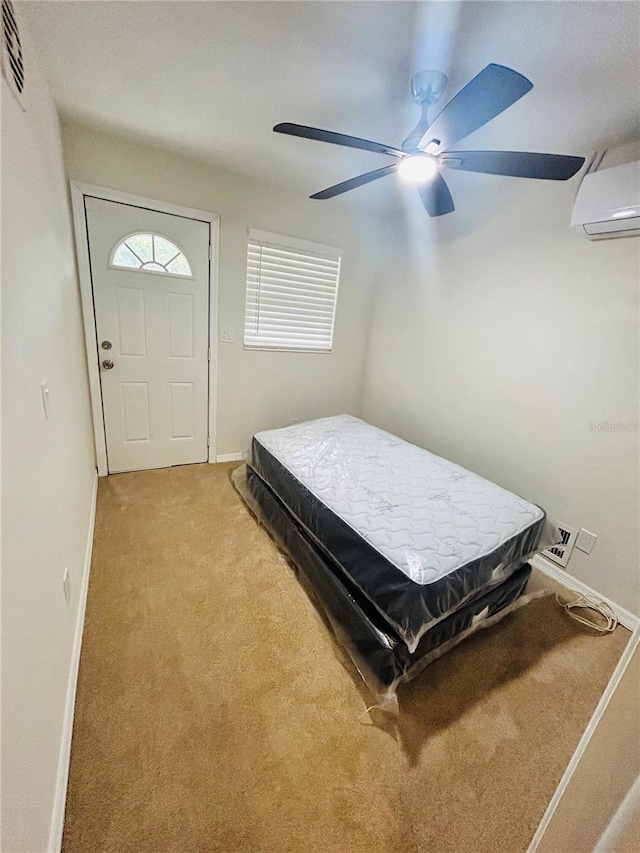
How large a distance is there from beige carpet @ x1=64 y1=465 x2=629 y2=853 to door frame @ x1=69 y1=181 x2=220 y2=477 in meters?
1.17

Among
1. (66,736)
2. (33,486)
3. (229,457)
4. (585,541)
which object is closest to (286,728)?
(66,736)

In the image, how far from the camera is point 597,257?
6.02ft

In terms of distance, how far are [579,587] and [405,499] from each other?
129 cm

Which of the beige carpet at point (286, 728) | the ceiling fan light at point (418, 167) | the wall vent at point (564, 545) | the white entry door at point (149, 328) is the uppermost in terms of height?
the ceiling fan light at point (418, 167)

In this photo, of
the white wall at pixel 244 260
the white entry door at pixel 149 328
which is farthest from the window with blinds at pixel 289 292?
the white entry door at pixel 149 328

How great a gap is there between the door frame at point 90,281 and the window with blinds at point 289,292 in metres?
0.29

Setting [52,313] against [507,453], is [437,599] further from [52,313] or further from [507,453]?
[52,313]

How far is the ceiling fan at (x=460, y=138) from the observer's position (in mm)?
1073

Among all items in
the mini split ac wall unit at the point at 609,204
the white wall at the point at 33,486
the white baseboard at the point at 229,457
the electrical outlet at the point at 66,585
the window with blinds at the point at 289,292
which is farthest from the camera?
the white baseboard at the point at 229,457

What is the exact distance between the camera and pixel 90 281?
2264mm

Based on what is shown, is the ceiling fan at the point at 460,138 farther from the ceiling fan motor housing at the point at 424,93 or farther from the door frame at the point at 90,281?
the door frame at the point at 90,281

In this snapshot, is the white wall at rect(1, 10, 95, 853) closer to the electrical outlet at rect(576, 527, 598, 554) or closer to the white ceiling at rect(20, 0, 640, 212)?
the white ceiling at rect(20, 0, 640, 212)

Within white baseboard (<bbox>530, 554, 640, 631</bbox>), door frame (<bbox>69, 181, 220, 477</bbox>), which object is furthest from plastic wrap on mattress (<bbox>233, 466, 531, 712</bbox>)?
door frame (<bbox>69, 181, 220, 477</bbox>)

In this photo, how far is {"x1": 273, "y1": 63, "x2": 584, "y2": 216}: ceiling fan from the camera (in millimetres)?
1073
